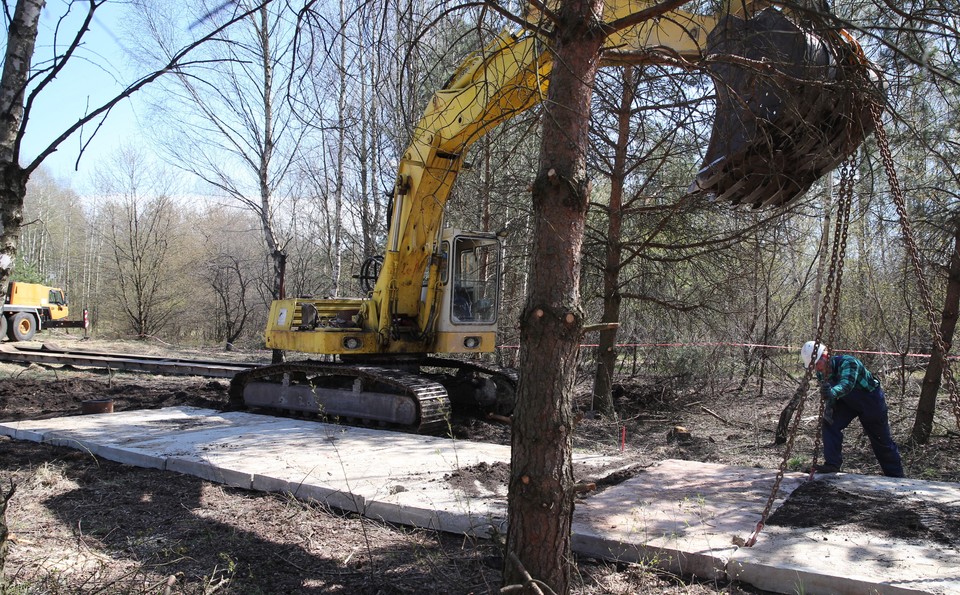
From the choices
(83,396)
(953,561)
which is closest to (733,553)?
(953,561)

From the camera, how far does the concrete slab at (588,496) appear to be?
140 inches

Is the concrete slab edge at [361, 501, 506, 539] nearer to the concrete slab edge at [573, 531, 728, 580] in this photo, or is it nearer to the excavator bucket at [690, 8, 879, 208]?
the concrete slab edge at [573, 531, 728, 580]

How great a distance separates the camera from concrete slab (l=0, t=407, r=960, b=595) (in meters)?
3.56

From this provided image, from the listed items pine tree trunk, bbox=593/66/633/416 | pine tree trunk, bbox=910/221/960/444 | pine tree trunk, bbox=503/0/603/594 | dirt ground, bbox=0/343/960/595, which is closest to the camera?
pine tree trunk, bbox=503/0/603/594

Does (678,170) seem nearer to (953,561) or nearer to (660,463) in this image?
(660,463)

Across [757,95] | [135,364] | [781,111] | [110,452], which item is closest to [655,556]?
[757,95]

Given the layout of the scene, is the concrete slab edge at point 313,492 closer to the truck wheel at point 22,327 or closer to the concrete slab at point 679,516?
the concrete slab at point 679,516

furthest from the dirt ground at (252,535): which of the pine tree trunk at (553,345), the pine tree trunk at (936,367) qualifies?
the pine tree trunk at (553,345)

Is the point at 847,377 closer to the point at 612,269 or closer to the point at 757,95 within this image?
the point at 757,95

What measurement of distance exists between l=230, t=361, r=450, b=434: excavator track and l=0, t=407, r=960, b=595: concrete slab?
0.59m

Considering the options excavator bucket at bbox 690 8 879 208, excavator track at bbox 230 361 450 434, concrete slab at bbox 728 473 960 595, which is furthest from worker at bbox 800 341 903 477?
excavator track at bbox 230 361 450 434

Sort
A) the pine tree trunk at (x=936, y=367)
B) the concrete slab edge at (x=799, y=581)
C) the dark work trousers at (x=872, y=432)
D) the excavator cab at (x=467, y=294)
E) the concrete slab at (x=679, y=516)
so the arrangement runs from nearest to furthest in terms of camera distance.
Result: the concrete slab edge at (x=799, y=581), the concrete slab at (x=679, y=516), the dark work trousers at (x=872, y=432), the pine tree trunk at (x=936, y=367), the excavator cab at (x=467, y=294)

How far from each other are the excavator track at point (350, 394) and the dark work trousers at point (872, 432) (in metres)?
3.88

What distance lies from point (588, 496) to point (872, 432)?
323 cm
